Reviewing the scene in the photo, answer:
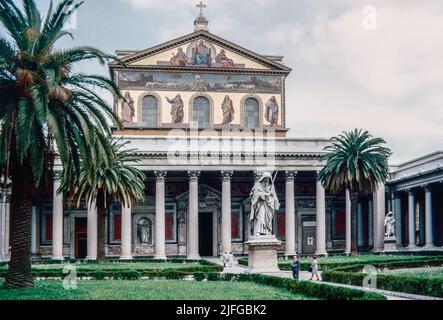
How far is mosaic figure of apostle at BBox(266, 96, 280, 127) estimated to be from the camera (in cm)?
5881

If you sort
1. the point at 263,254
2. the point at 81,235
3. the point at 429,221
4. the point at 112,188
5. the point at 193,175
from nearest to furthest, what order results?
the point at 263,254 < the point at 112,188 < the point at 429,221 < the point at 193,175 < the point at 81,235

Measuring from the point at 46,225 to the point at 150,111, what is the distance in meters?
12.5

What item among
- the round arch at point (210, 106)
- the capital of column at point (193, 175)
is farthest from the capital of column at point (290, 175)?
the round arch at point (210, 106)

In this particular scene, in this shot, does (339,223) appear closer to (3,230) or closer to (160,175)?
(160,175)

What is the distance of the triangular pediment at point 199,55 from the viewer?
5697 centimetres

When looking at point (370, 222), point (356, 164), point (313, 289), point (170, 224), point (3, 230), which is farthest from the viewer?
point (370, 222)

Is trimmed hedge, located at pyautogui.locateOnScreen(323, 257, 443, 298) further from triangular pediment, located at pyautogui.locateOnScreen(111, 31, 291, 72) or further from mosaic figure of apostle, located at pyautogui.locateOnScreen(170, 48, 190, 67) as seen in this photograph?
mosaic figure of apostle, located at pyautogui.locateOnScreen(170, 48, 190, 67)

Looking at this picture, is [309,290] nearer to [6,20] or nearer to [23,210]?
[23,210]

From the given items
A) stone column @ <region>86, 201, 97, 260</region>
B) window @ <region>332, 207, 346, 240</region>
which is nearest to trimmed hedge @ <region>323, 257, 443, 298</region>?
stone column @ <region>86, 201, 97, 260</region>

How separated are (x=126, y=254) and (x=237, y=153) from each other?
11.2 metres

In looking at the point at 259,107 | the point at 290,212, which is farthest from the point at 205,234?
the point at 259,107

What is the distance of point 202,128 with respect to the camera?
57.7 metres

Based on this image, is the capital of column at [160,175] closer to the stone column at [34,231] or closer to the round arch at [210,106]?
the round arch at [210,106]

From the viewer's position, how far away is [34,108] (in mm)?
21656
